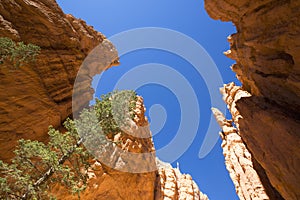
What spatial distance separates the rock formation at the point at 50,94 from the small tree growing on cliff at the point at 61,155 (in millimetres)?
2880

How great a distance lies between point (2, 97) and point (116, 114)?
32.4 feet

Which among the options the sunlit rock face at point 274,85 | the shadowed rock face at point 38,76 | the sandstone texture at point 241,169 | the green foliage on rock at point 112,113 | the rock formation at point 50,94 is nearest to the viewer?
the sunlit rock face at point 274,85

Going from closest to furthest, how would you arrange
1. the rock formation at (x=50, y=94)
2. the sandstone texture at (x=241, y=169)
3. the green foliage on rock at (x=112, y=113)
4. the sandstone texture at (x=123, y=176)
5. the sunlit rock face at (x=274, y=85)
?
1. the sunlit rock face at (x=274, y=85)
2. the green foliage on rock at (x=112, y=113)
3. the rock formation at (x=50, y=94)
4. the sandstone texture at (x=123, y=176)
5. the sandstone texture at (x=241, y=169)

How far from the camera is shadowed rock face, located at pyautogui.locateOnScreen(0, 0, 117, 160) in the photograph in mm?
14469

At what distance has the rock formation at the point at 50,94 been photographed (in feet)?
48.6

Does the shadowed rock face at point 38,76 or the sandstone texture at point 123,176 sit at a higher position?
the shadowed rock face at point 38,76

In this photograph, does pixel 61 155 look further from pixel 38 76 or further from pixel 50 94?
pixel 38 76

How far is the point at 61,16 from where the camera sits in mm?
23781

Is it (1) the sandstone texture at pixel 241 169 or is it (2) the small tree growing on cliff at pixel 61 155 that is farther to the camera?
(1) the sandstone texture at pixel 241 169

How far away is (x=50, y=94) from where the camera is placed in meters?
19.0

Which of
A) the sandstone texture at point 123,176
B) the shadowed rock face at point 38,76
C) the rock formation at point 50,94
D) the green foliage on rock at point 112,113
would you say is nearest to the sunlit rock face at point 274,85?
the green foliage on rock at point 112,113

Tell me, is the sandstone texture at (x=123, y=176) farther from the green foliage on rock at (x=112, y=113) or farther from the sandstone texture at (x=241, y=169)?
the sandstone texture at (x=241, y=169)

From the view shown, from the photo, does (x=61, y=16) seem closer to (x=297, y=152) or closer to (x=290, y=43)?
(x=290, y=43)

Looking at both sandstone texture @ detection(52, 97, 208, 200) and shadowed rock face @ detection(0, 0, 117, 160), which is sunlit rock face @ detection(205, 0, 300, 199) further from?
shadowed rock face @ detection(0, 0, 117, 160)
